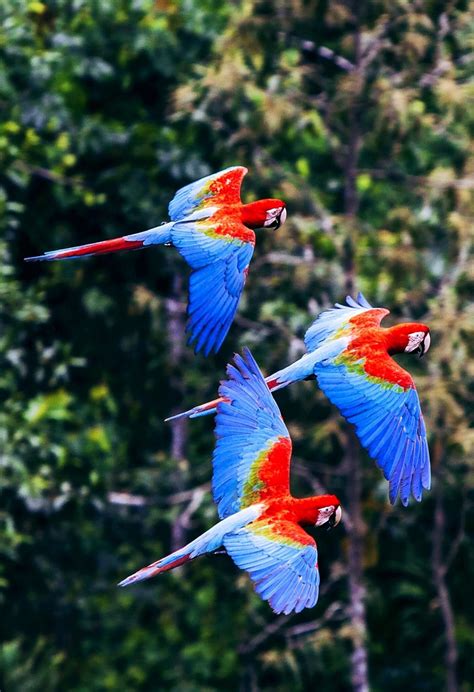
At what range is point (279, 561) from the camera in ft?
12.7

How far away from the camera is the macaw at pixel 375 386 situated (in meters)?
4.16

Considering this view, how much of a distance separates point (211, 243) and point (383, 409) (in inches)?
23.1

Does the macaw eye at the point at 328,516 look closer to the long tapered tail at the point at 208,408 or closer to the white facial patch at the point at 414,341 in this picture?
the long tapered tail at the point at 208,408

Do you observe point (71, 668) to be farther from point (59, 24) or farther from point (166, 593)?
point (59, 24)

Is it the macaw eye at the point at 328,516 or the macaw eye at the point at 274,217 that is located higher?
the macaw eye at the point at 274,217

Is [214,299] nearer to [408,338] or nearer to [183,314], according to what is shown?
[408,338]

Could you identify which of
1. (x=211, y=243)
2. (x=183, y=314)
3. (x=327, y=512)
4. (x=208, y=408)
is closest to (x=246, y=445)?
(x=208, y=408)

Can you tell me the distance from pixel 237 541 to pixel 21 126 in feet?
15.3

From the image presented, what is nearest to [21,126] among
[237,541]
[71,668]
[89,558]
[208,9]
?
[208,9]

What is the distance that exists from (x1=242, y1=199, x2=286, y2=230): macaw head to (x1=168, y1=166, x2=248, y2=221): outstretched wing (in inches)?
4.8

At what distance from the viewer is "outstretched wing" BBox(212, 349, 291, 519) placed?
14.0 feet

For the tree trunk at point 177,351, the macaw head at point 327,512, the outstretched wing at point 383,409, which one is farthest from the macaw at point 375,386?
the tree trunk at point 177,351

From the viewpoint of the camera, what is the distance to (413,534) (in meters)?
9.33

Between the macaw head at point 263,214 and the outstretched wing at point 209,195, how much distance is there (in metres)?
0.12
